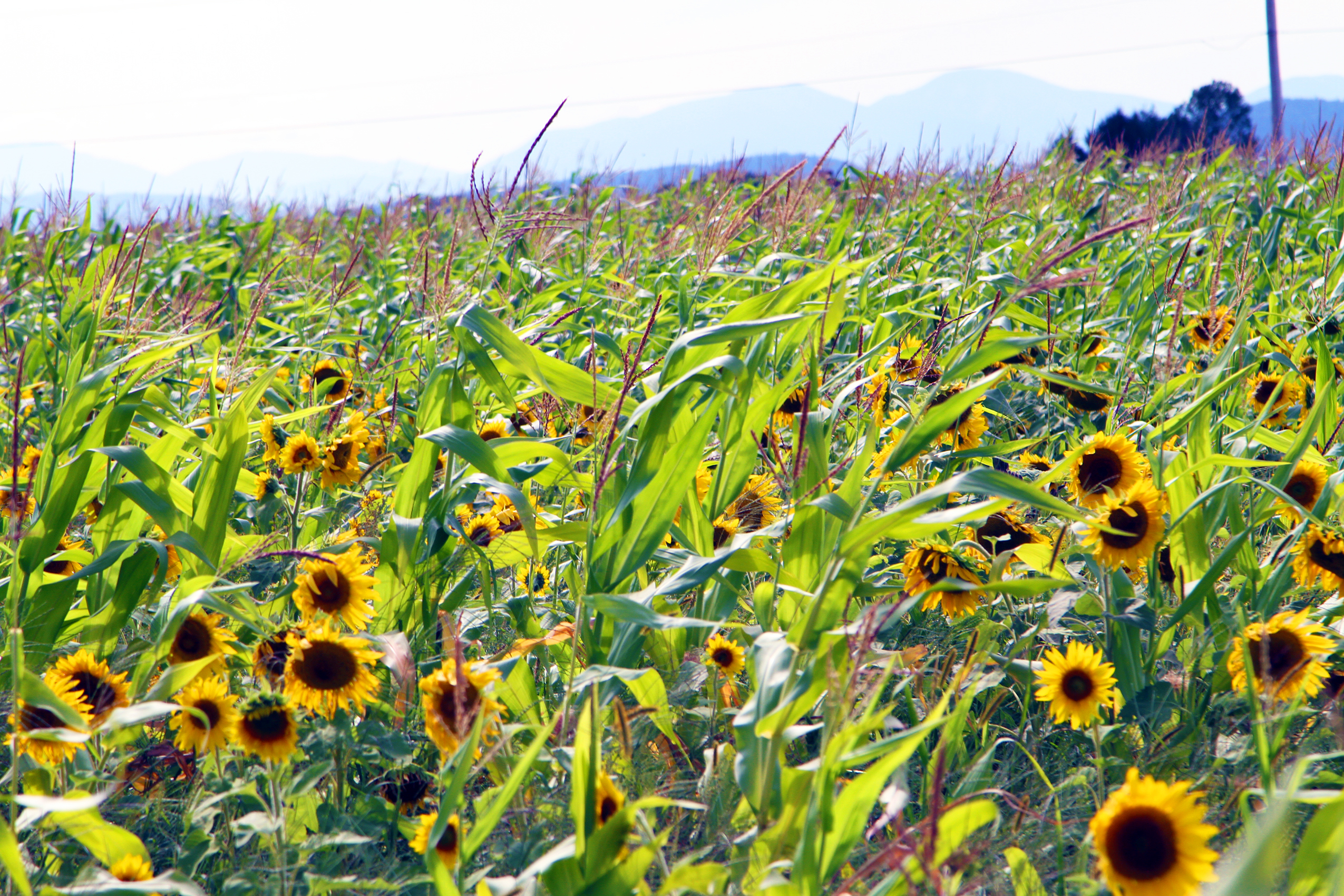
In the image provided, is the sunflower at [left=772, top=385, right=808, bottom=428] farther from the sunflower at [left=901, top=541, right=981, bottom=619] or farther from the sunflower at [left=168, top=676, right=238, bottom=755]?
the sunflower at [left=168, top=676, right=238, bottom=755]

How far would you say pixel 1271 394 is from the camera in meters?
2.14

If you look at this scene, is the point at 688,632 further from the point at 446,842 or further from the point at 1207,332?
the point at 1207,332

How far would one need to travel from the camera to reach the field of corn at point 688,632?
963 mm

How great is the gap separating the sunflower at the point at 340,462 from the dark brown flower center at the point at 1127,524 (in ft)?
4.68

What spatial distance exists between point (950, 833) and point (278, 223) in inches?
333

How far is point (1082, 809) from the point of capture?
124 centimetres

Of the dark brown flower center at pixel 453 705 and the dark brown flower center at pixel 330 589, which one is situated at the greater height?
the dark brown flower center at pixel 330 589

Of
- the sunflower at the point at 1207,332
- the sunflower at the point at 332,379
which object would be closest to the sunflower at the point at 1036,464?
the sunflower at the point at 1207,332

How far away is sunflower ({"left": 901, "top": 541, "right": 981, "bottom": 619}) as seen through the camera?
4.76 feet

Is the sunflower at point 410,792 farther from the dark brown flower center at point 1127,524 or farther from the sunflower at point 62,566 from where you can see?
the dark brown flower center at point 1127,524

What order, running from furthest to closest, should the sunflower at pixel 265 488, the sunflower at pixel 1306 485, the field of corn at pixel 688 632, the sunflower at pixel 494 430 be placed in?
the sunflower at pixel 494 430
the sunflower at pixel 265 488
the sunflower at pixel 1306 485
the field of corn at pixel 688 632

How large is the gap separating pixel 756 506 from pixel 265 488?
3.57 ft

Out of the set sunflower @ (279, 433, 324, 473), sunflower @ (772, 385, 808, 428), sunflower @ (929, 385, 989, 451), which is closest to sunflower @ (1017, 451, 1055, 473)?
sunflower @ (929, 385, 989, 451)

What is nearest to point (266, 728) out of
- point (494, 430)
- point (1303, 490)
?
point (494, 430)
